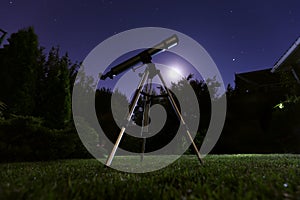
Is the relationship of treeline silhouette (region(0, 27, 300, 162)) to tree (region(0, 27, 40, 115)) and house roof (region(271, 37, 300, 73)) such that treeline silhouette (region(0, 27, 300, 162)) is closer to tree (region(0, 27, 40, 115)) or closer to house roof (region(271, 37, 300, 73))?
tree (region(0, 27, 40, 115))

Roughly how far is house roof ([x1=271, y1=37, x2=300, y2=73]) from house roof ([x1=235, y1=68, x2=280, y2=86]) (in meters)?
13.6

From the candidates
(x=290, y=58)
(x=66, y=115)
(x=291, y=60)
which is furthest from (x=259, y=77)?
(x=66, y=115)

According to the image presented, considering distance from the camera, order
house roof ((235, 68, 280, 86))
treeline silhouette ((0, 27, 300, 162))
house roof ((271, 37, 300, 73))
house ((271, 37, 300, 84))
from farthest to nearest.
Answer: house roof ((235, 68, 280, 86))
treeline silhouette ((0, 27, 300, 162))
house ((271, 37, 300, 84))
house roof ((271, 37, 300, 73))

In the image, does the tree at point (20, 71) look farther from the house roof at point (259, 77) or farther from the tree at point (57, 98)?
the house roof at point (259, 77)

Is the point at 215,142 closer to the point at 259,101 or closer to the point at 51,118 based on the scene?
the point at 259,101

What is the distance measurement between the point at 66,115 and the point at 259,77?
20313 mm

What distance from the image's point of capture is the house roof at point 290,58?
265 inches

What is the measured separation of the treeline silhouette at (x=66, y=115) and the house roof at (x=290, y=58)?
2.76 metres

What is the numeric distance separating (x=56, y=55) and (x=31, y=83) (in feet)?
16.3

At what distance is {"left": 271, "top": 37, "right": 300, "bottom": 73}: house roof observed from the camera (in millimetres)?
6738

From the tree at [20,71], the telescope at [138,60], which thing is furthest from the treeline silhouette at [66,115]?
the telescope at [138,60]

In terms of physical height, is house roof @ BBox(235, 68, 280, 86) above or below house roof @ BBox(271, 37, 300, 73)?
above

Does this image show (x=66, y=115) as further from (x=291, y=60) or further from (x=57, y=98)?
(x=291, y=60)

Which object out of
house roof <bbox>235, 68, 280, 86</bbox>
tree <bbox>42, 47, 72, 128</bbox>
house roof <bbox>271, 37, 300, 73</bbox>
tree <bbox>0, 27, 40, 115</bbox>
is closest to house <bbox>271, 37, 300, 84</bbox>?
house roof <bbox>271, 37, 300, 73</bbox>
